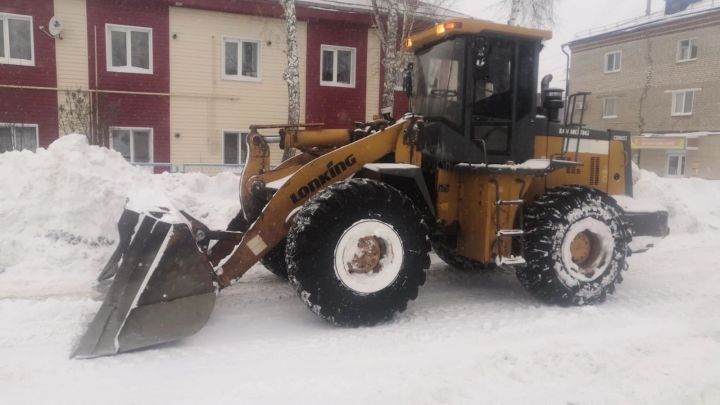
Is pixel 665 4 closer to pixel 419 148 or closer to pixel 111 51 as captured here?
pixel 111 51

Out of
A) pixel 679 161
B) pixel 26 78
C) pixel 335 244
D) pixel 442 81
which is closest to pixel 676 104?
pixel 679 161

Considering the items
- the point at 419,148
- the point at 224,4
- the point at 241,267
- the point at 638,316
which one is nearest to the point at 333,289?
the point at 241,267

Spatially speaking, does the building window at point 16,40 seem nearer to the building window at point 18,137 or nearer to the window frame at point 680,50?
the building window at point 18,137

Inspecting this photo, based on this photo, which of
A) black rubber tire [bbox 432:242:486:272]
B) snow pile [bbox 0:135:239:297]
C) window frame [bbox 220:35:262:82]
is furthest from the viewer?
window frame [bbox 220:35:262:82]

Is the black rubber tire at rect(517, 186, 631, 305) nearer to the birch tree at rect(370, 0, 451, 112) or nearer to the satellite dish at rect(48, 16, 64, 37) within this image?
the birch tree at rect(370, 0, 451, 112)

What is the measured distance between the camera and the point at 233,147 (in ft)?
56.8

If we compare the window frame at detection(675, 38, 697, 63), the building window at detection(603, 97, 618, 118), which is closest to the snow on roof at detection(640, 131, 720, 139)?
the building window at detection(603, 97, 618, 118)

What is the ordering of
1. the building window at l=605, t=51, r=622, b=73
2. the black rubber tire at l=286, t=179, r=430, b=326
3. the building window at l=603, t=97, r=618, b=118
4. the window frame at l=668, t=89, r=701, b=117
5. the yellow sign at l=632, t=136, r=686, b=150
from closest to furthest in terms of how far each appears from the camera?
the black rubber tire at l=286, t=179, r=430, b=326 < the yellow sign at l=632, t=136, r=686, b=150 < the window frame at l=668, t=89, r=701, b=117 < the building window at l=605, t=51, r=622, b=73 < the building window at l=603, t=97, r=618, b=118

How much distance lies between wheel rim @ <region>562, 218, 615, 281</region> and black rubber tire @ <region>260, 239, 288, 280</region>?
2.84 meters

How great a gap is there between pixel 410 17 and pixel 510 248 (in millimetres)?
12721

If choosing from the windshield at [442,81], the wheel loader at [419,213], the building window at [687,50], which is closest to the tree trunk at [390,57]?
the wheel loader at [419,213]

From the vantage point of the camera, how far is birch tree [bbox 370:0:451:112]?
596 inches

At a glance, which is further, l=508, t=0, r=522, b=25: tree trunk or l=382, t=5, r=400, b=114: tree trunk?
l=508, t=0, r=522, b=25: tree trunk

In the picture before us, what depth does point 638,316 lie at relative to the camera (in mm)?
5191
